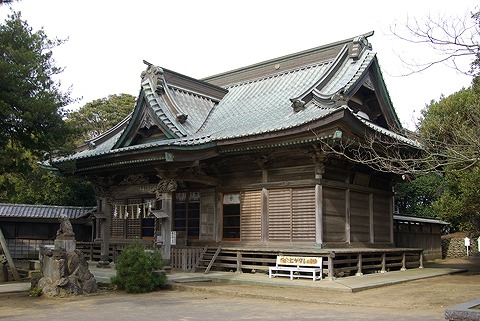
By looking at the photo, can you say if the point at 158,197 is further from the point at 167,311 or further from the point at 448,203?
the point at 448,203

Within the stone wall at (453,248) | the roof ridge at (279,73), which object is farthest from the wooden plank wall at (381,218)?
the stone wall at (453,248)

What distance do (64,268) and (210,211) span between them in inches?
264

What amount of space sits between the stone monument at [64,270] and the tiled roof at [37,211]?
11.9m

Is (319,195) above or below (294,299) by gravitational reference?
above

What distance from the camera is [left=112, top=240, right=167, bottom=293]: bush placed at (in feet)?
43.6

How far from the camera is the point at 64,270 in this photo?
42.1ft

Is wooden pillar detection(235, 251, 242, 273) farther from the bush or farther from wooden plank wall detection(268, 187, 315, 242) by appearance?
the bush

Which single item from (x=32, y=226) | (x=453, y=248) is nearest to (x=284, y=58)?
(x=32, y=226)

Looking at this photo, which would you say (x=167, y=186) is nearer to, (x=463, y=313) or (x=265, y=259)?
(x=265, y=259)

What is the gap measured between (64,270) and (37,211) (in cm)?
1475

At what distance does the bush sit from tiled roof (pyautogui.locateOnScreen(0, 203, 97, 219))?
12.1 meters

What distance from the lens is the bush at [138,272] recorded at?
13297 millimetres

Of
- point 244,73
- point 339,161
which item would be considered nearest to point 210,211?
point 339,161

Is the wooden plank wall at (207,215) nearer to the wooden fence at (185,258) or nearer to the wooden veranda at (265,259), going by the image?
the wooden veranda at (265,259)
